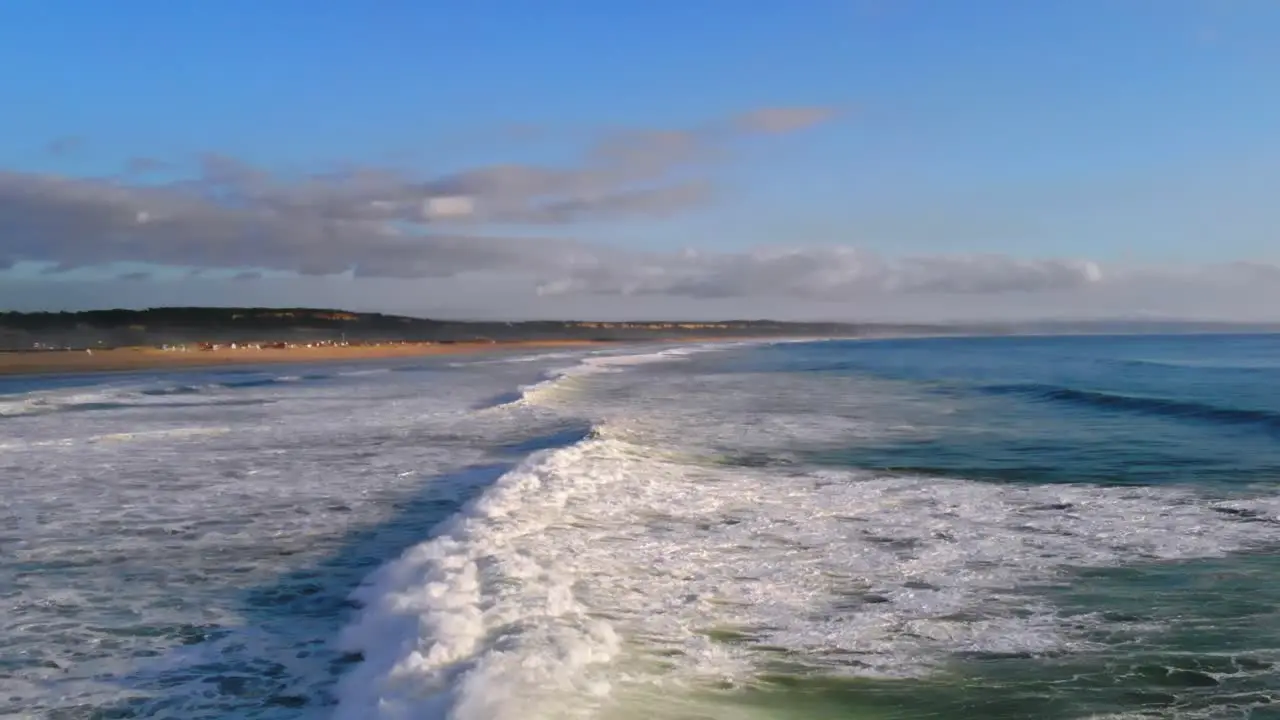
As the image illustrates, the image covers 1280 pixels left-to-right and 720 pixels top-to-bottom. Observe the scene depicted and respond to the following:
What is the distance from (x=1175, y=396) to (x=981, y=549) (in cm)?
2101

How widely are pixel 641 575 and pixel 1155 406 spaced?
1982 centimetres

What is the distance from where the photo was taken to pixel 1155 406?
2350cm

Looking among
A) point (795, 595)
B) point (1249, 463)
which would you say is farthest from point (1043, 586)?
point (1249, 463)

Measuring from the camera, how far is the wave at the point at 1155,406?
806 inches

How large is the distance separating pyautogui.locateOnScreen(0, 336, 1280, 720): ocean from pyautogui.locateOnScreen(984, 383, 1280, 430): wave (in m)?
2.79

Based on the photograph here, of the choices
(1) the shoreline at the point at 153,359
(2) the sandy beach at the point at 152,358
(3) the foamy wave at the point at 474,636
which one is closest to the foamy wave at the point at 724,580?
(3) the foamy wave at the point at 474,636

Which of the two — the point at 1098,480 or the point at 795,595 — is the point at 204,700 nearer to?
the point at 795,595

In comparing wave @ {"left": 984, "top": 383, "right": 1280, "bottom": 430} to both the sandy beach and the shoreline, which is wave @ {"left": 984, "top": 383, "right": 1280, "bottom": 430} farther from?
the sandy beach

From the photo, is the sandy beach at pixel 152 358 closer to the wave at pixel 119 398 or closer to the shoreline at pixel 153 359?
the shoreline at pixel 153 359

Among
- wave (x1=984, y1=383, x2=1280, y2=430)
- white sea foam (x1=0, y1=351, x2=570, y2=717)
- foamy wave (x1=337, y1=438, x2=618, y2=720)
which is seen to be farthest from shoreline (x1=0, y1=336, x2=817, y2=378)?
foamy wave (x1=337, y1=438, x2=618, y2=720)

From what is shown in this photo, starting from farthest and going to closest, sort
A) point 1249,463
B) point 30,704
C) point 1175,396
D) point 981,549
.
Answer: point 1175,396
point 1249,463
point 981,549
point 30,704

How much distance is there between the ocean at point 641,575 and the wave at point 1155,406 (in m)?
2.79

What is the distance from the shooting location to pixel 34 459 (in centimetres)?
1538

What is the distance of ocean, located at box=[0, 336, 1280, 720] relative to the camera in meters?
5.45
